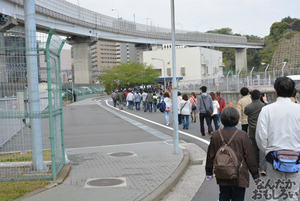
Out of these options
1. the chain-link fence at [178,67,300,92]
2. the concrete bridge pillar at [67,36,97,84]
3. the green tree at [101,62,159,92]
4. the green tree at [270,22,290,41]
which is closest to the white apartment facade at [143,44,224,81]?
the green tree at [101,62,159,92]

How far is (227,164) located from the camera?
13.1ft

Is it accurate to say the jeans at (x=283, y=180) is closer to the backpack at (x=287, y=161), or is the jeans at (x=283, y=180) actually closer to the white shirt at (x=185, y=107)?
the backpack at (x=287, y=161)

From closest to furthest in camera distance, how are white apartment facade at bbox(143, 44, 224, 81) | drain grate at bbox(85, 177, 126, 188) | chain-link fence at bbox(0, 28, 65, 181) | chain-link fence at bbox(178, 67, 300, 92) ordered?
drain grate at bbox(85, 177, 126, 188), chain-link fence at bbox(0, 28, 65, 181), chain-link fence at bbox(178, 67, 300, 92), white apartment facade at bbox(143, 44, 224, 81)

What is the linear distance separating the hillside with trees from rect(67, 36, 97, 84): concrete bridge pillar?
3559 centimetres

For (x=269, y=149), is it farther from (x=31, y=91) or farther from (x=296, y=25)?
(x=296, y=25)

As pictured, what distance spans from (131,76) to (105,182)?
248 feet

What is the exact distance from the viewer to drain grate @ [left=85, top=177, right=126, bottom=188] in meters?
6.77

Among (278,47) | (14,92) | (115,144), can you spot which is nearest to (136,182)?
(14,92)

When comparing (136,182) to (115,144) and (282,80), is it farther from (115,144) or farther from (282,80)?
(115,144)

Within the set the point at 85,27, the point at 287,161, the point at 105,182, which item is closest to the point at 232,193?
the point at 287,161

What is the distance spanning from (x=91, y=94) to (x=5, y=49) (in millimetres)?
66163

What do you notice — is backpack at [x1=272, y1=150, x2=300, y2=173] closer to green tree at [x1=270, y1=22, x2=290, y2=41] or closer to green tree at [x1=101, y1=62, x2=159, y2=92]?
green tree at [x1=101, y1=62, x2=159, y2=92]

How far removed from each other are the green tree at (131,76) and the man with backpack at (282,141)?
7621 centimetres

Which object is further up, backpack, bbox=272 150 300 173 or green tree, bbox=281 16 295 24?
green tree, bbox=281 16 295 24
